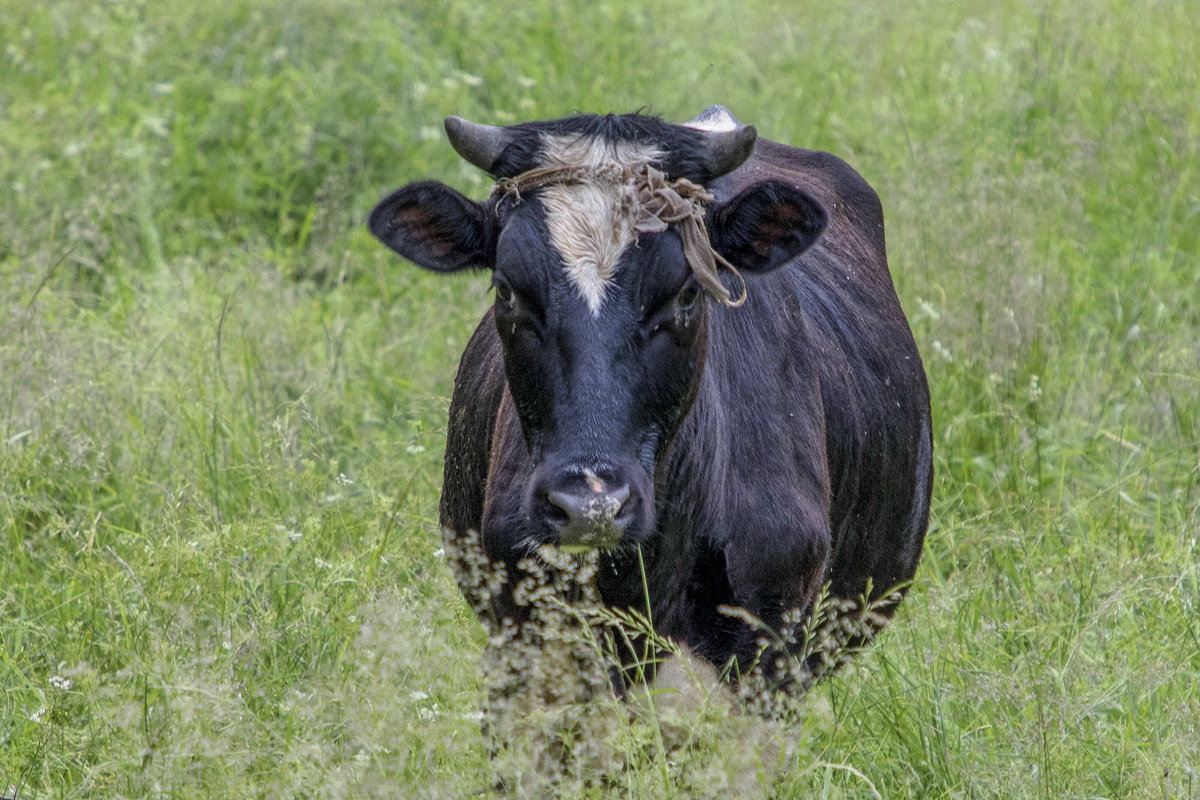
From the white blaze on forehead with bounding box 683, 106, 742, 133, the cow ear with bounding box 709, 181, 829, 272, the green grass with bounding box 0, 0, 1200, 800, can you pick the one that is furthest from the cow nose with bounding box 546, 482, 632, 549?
the white blaze on forehead with bounding box 683, 106, 742, 133

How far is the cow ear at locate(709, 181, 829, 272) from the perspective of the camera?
3.84 metres

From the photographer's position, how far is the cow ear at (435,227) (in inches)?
155

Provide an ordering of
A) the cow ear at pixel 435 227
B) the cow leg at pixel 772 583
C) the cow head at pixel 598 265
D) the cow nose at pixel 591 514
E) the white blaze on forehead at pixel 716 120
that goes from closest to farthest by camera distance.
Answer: the cow nose at pixel 591 514
the cow head at pixel 598 265
the cow leg at pixel 772 583
the cow ear at pixel 435 227
the white blaze on forehead at pixel 716 120

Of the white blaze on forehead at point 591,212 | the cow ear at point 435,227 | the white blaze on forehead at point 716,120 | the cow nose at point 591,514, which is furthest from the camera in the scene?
the white blaze on forehead at point 716,120

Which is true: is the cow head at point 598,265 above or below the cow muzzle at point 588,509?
above

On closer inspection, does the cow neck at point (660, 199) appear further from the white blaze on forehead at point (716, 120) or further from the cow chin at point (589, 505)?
the white blaze on forehead at point (716, 120)

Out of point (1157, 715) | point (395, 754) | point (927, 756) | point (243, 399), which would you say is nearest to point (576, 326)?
point (395, 754)

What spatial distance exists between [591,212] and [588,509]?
2.56 feet

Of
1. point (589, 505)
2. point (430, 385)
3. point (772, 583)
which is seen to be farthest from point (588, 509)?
point (430, 385)

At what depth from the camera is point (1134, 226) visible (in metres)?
7.85

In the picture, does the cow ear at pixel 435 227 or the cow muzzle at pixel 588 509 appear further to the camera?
the cow ear at pixel 435 227

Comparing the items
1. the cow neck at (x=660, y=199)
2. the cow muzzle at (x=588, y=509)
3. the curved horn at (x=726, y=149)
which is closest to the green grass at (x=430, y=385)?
the cow muzzle at (x=588, y=509)

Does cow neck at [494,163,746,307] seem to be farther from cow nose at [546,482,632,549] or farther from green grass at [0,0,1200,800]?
green grass at [0,0,1200,800]

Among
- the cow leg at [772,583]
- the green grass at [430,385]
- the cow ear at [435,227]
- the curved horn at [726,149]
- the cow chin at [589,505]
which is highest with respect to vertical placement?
the curved horn at [726,149]
